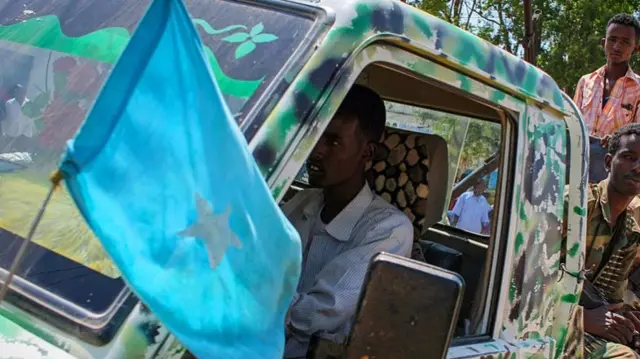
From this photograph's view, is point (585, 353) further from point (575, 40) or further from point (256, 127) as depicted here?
point (575, 40)

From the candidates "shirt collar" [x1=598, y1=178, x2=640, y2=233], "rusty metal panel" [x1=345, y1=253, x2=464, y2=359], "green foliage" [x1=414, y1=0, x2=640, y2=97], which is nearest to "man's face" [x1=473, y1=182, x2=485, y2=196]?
"shirt collar" [x1=598, y1=178, x2=640, y2=233]

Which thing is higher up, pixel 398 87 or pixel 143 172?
pixel 398 87

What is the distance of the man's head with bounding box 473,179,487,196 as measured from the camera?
310 cm

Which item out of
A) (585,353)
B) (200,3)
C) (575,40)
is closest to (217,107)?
(200,3)

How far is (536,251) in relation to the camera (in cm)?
238

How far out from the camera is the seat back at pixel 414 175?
2955 mm

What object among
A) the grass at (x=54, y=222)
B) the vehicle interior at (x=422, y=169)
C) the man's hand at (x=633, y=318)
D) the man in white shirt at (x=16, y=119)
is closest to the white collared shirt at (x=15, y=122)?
the man in white shirt at (x=16, y=119)

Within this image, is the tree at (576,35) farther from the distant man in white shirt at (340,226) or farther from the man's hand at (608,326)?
the distant man in white shirt at (340,226)

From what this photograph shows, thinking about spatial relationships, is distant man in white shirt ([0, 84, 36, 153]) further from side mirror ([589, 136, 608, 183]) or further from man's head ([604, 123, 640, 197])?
side mirror ([589, 136, 608, 183])

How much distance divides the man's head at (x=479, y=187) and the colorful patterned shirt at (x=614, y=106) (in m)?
2.67

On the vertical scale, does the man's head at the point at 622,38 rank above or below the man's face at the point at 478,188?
above

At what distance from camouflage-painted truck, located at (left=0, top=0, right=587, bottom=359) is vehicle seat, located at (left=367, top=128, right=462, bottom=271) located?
2 centimetres

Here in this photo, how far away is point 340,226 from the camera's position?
2.37 meters

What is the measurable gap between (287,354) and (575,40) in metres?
15.3
